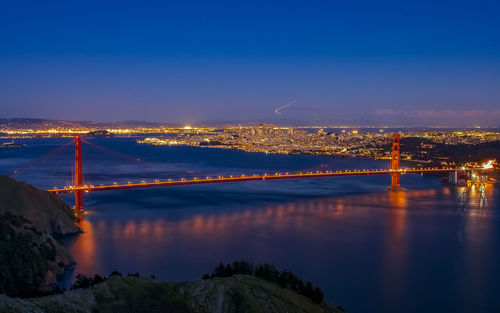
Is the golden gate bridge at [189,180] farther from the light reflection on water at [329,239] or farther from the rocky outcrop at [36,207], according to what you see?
the rocky outcrop at [36,207]

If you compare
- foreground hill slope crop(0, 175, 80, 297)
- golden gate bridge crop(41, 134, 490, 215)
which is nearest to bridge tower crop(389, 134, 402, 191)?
golden gate bridge crop(41, 134, 490, 215)

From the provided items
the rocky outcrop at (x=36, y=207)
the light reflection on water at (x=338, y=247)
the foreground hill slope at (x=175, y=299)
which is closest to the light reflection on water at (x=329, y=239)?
the light reflection on water at (x=338, y=247)

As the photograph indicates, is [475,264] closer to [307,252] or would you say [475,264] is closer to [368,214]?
[307,252]

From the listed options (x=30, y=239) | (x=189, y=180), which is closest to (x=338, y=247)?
(x=30, y=239)

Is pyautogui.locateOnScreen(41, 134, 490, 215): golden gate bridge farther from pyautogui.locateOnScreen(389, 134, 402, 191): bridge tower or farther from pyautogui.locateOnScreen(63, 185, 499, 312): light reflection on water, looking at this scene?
pyautogui.locateOnScreen(63, 185, 499, 312): light reflection on water

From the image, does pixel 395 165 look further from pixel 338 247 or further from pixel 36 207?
pixel 36 207
